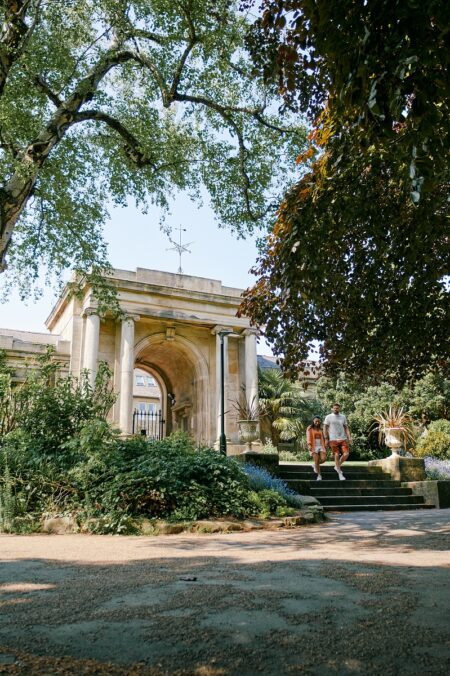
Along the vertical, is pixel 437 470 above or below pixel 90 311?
below

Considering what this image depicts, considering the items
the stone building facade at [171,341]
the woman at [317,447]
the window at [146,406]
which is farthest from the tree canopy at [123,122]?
the window at [146,406]

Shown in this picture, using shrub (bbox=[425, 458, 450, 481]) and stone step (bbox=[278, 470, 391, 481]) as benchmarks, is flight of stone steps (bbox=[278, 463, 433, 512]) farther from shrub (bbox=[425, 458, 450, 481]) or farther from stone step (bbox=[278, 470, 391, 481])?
shrub (bbox=[425, 458, 450, 481])

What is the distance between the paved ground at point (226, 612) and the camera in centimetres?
210

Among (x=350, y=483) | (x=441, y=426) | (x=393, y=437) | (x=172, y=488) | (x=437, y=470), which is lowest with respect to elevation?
(x=350, y=483)

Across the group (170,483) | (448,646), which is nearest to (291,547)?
A: (170,483)

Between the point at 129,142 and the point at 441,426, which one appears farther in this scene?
the point at 441,426

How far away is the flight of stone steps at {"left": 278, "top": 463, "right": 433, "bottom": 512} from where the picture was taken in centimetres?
1124

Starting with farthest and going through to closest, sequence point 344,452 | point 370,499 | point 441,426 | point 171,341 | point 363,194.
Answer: point 171,341
point 441,426
point 344,452
point 370,499
point 363,194

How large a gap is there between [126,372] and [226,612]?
21.5 meters

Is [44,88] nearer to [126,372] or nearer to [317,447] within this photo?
[317,447]

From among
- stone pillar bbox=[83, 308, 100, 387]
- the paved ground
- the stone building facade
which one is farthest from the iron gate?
the paved ground

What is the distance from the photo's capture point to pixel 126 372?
23.8m

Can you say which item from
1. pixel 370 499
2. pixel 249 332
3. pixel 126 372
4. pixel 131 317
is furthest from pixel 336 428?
pixel 249 332

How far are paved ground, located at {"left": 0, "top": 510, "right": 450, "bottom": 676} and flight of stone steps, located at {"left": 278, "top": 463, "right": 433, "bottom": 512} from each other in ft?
20.0
